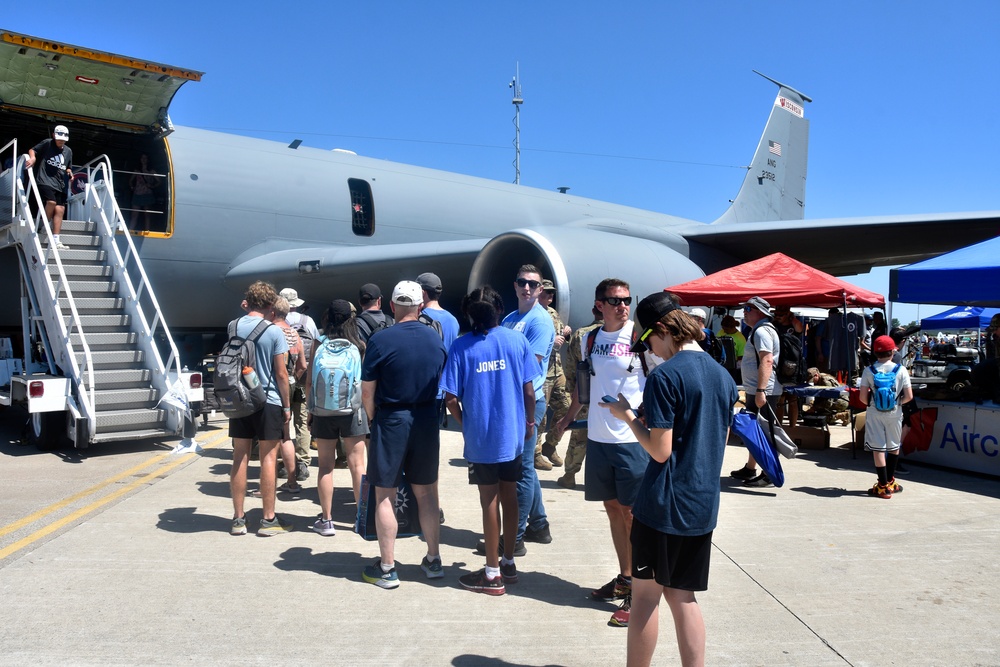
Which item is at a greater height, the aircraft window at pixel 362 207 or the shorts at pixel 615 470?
the aircraft window at pixel 362 207

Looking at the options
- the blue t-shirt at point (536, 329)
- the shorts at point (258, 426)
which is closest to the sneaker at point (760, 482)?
the blue t-shirt at point (536, 329)

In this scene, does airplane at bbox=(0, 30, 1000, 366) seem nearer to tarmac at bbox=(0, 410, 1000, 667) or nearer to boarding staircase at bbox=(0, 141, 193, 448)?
boarding staircase at bbox=(0, 141, 193, 448)

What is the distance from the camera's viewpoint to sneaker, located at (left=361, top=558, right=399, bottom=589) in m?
3.67

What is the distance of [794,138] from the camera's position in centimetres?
1808

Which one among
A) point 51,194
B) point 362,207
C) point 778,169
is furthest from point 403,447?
point 778,169

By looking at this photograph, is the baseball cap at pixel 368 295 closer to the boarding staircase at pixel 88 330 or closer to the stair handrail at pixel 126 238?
the boarding staircase at pixel 88 330

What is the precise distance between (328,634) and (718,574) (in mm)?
2057

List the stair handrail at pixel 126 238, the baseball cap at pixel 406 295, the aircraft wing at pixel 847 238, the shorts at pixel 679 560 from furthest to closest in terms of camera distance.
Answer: the aircraft wing at pixel 847 238 → the stair handrail at pixel 126 238 → the baseball cap at pixel 406 295 → the shorts at pixel 679 560

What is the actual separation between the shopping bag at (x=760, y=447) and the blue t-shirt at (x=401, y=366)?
258cm

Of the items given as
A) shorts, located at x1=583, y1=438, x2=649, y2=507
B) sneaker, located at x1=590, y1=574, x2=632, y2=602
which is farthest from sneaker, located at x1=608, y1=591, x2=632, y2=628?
shorts, located at x1=583, y1=438, x2=649, y2=507

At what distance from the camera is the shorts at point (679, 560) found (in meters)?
2.41

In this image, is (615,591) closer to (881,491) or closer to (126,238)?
(881,491)

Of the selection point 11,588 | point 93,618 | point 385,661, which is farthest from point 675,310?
point 11,588

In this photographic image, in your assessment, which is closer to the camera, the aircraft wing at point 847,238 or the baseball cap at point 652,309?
the baseball cap at point 652,309
